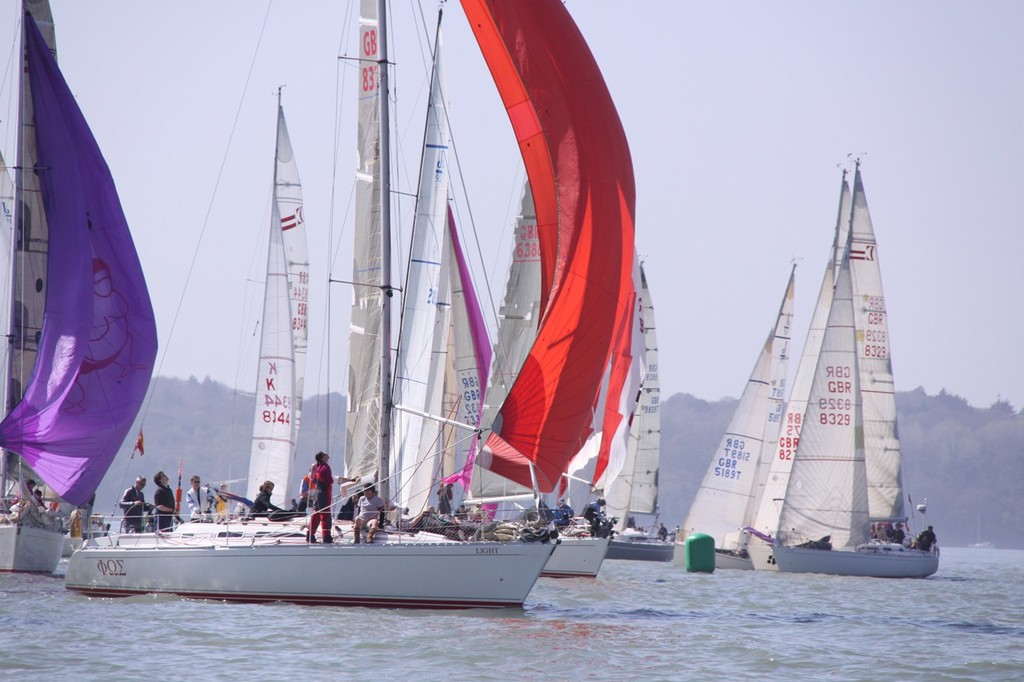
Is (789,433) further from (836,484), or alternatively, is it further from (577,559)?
(577,559)

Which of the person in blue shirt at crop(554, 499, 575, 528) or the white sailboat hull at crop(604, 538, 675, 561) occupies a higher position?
the person in blue shirt at crop(554, 499, 575, 528)

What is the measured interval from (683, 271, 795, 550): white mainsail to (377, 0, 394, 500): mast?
20.9m

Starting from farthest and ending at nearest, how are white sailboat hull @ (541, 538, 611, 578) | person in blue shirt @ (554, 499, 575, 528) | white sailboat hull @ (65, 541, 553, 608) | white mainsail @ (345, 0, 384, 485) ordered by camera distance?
white sailboat hull @ (541, 538, 611, 578)
person in blue shirt @ (554, 499, 575, 528)
white mainsail @ (345, 0, 384, 485)
white sailboat hull @ (65, 541, 553, 608)

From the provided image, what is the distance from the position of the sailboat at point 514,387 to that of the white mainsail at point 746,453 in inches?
824

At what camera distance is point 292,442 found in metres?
28.4

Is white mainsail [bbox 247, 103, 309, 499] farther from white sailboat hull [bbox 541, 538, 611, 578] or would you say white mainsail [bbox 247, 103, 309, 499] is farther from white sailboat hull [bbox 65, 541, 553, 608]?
white sailboat hull [bbox 65, 541, 553, 608]

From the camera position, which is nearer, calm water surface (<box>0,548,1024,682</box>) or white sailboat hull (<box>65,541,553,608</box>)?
calm water surface (<box>0,548,1024,682</box>)

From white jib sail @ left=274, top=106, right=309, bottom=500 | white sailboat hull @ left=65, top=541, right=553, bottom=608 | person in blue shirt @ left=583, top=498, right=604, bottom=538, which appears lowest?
white sailboat hull @ left=65, top=541, right=553, bottom=608

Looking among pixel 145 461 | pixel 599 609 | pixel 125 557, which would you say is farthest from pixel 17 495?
pixel 145 461

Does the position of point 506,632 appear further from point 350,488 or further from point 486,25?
point 486,25

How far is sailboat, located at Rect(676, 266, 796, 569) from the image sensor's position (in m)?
39.1

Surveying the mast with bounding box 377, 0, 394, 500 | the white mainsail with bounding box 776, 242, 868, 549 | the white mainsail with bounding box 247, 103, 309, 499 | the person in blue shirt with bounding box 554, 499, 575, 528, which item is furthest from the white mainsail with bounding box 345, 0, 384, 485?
the white mainsail with bounding box 776, 242, 868, 549

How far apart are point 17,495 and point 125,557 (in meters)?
4.87

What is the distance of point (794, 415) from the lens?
1486 inches
